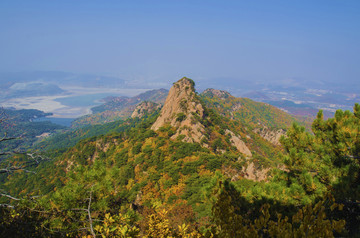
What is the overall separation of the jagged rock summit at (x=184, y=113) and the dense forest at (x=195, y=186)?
350 mm

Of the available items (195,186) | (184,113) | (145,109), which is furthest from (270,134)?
(145,109)

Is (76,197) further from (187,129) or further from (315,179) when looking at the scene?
(187,129)

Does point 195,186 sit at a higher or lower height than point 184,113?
lower

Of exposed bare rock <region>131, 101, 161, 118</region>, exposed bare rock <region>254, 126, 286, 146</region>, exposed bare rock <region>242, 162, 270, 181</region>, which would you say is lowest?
exposed bare rock <region>254, 126, 286, 146</region>

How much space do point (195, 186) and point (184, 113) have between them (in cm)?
2310

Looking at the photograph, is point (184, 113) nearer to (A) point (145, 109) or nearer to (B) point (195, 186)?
(B) point (195, 186)

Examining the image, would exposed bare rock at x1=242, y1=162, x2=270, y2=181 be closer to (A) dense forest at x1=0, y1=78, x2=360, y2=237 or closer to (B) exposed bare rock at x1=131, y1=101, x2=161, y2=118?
(A) dense forest at x1=0, y1=78, x2=360, y2=237

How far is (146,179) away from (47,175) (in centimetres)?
3434

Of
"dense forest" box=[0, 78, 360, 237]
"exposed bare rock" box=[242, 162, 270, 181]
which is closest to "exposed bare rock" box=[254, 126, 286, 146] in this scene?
"dense forest" box=[0, 78, 360, 237]

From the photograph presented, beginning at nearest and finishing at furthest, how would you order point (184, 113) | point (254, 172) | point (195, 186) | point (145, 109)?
1. point (195, 186)
2. point (254, 172)
3. point (184, 113)
4. point (145, 109)

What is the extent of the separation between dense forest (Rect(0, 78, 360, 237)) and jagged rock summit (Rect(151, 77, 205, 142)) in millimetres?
350

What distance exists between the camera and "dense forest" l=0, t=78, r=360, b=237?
4297 mm

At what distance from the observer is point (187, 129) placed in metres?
41.1

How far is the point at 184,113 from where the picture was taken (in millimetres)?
46312
